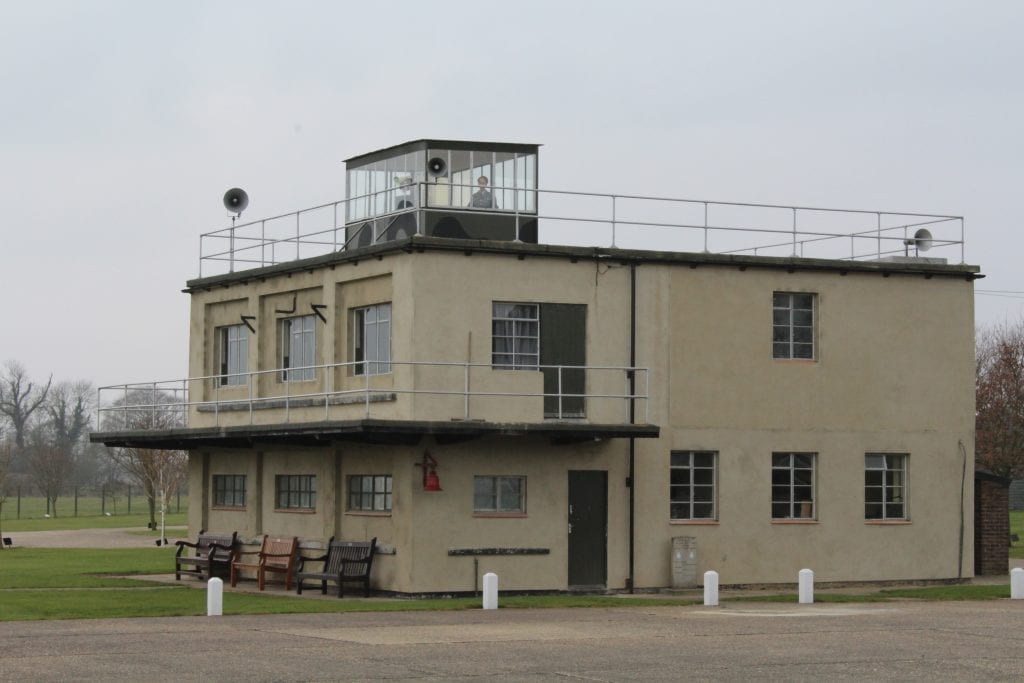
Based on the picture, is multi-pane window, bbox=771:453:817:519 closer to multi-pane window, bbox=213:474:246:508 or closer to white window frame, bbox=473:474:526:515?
white window frame, bbox=473:474:526:515

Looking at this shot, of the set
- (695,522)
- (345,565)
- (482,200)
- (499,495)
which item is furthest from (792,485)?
(345,565)

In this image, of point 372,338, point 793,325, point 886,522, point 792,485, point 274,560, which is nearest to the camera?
point 372,338

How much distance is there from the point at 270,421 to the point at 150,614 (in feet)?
28.0

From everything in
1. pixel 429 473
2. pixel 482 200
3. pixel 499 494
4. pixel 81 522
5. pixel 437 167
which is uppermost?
pixel 437 167

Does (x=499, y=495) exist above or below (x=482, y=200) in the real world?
below

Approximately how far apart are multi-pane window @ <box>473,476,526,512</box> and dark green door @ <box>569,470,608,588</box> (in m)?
0.97

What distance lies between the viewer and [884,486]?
33.6m

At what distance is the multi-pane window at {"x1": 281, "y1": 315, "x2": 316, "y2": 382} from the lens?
33.1 m

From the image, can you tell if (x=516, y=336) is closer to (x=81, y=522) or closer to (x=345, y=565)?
(x=345, y=565)

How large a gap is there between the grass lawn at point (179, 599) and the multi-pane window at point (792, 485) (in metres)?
2.06

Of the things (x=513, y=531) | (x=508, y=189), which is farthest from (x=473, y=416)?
(x=508, y=189)

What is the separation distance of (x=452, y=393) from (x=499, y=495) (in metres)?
2.23

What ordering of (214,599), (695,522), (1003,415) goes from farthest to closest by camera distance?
(1003,415)
(695,522)
(214,599)

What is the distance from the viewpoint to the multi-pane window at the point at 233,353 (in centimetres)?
3562
